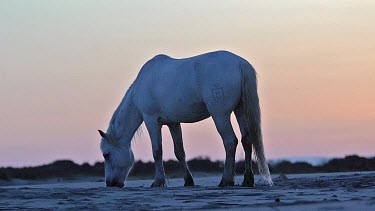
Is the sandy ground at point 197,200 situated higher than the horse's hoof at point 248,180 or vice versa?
the horse's hoof at point 248,180

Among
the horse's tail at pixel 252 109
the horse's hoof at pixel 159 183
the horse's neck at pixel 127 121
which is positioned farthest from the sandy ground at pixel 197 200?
the horse's neck at pixel 127 121

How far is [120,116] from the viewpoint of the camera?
48.9 ft

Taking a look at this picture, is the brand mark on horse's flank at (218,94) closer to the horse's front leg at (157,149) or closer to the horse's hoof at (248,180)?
the horse's hoof at (248,180)

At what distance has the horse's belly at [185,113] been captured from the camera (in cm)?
1301

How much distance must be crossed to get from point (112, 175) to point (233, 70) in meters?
3.60

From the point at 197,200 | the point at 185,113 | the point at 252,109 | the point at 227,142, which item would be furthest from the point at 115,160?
the point at 197,200

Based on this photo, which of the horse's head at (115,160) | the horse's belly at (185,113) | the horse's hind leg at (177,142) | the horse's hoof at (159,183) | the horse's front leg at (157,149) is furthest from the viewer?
the horse's head at (115,160)

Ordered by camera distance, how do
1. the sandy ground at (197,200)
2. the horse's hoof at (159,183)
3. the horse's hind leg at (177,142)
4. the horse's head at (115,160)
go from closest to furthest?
the sandy ground at (197,200), the horse's hoof at (159,183), the horse's hind leg at (177,142), the horse's head at (115,160)

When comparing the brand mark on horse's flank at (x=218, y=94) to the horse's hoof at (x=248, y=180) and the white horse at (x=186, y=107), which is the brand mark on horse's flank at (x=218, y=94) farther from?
the horse's hoof at (x=248, y=180)

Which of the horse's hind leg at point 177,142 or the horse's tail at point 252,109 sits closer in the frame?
the horse's tail at point 252,109

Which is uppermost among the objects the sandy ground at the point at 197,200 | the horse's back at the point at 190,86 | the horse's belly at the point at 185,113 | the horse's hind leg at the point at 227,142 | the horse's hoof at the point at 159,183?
the horse's back at the point at 190,86

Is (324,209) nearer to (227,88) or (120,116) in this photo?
(227,88)

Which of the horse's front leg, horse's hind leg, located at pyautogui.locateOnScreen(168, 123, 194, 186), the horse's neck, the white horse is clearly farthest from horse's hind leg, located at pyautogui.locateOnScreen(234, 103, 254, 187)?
the horse's neck

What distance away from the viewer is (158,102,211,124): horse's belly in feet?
42.7
